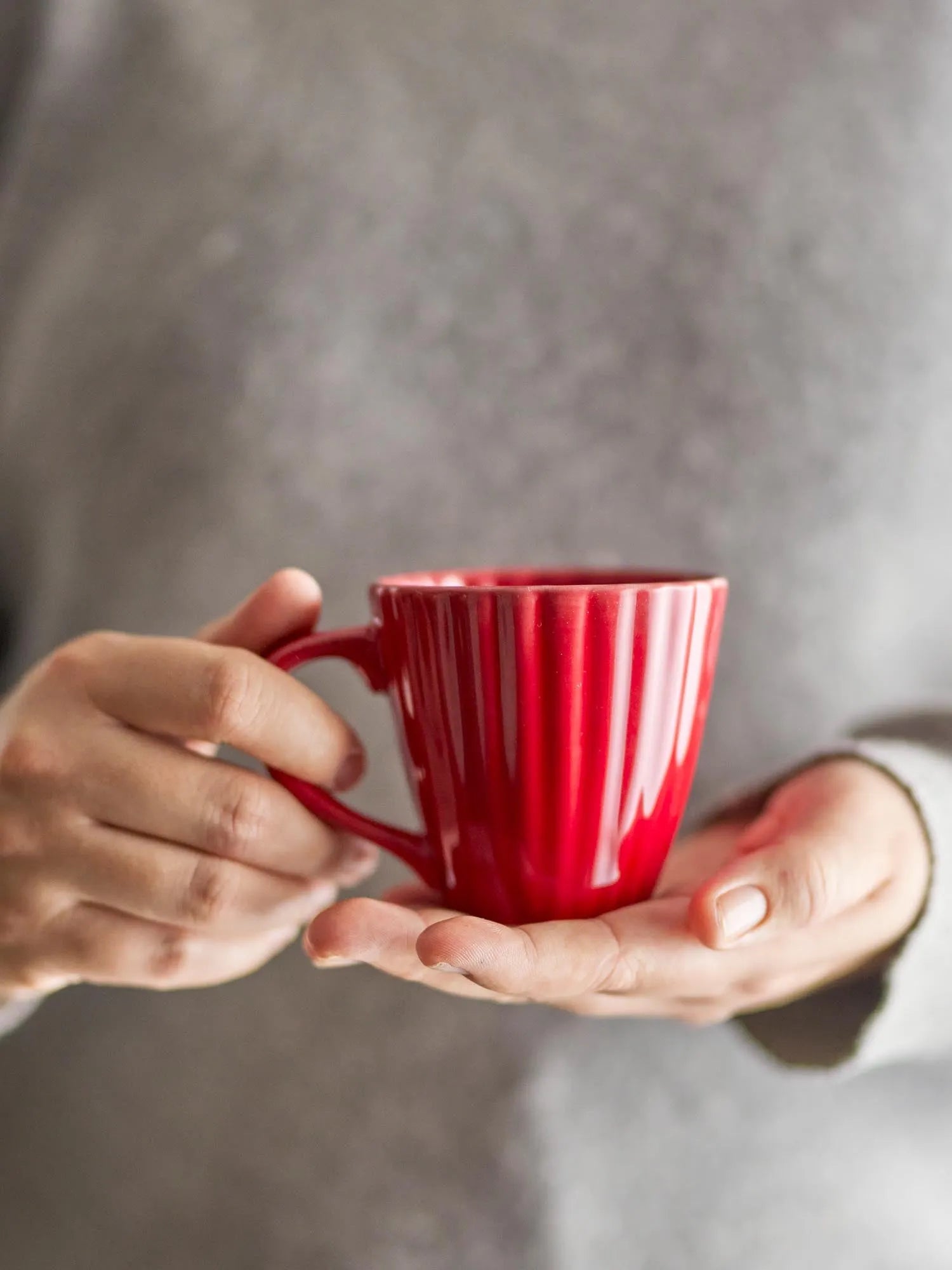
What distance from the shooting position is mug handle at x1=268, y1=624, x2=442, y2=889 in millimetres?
526

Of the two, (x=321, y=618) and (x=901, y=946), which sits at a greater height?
(x=321, y=618)

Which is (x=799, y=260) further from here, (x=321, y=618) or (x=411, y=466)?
(x=321, y=618)

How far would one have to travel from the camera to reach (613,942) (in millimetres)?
485

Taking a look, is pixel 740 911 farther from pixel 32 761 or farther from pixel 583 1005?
pixel 32 761

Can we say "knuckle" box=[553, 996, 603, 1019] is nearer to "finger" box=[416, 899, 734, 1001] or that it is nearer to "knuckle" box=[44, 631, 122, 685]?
"finger" box=[416, 899, 734, 1001]

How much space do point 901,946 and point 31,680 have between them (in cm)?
56

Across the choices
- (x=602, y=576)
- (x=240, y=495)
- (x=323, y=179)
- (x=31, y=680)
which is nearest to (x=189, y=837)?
(x=31, y=680)

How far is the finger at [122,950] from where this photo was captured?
1.80 feet

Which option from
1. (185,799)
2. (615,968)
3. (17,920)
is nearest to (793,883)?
(615,968)

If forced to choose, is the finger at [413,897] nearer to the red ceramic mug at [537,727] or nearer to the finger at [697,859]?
the red ceramic mug at [537,727]

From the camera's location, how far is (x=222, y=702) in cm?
48

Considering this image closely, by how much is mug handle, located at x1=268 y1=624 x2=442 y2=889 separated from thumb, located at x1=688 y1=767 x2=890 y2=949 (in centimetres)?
16

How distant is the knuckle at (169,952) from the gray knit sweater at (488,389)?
300 millimetres

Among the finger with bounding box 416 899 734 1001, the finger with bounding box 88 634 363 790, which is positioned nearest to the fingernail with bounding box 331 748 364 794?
the finger with bounding box 88 634 363 790
